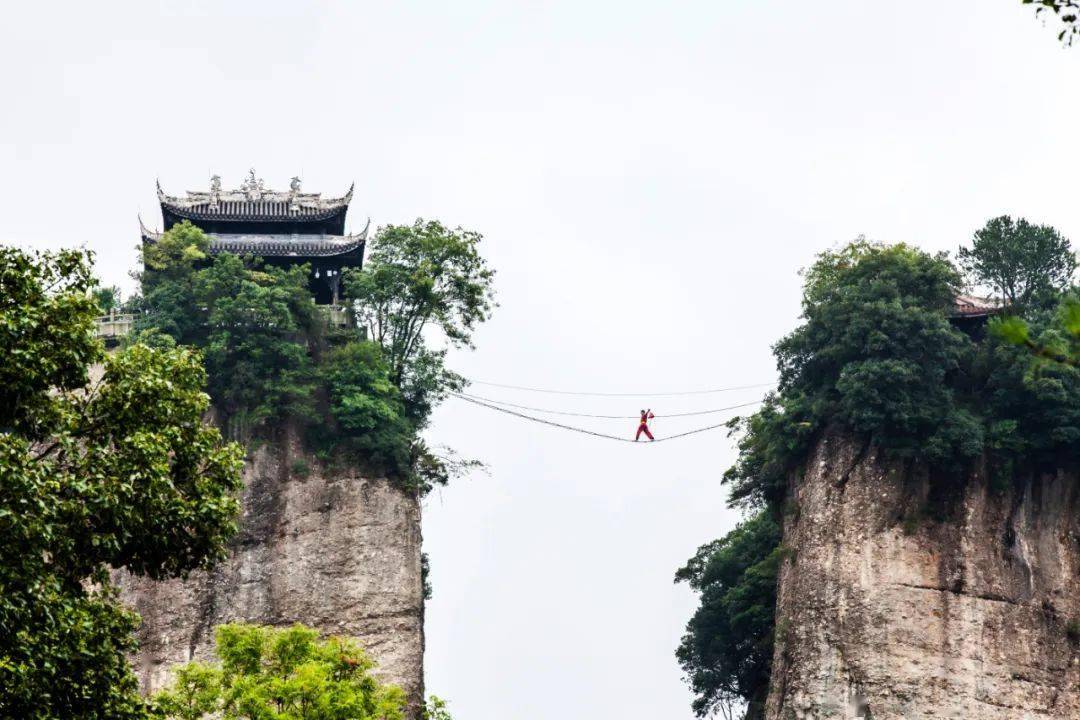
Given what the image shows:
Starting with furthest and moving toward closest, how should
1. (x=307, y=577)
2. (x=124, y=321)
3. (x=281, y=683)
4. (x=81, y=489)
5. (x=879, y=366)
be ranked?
(x=124, y=321)
(x=307, y=577)
(x=879, y=366)
(x=281, y=683)
(x=81, y=489)

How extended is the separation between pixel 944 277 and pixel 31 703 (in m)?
34.6

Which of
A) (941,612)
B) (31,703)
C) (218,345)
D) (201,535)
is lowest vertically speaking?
(31,703)

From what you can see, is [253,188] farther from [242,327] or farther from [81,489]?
[81,489]

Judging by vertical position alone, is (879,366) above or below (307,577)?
above

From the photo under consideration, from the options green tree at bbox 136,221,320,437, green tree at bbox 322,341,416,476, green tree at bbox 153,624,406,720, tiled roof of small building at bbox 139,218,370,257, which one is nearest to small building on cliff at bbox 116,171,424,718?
green tree at bbox 322,341,416,476

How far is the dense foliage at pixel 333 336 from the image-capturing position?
172 ft

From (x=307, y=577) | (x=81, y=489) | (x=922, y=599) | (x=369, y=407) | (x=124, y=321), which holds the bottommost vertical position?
(x=81, y=489)

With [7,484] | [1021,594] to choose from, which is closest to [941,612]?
[1021,594]

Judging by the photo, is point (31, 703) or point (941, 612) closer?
point (31, 703)

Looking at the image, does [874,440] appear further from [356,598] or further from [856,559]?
[356,598]

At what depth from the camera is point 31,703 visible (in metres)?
21.6

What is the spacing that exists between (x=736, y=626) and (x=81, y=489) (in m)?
33.3

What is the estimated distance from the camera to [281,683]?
34375 millimetres

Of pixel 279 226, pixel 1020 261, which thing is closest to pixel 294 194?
pixel 279 226
